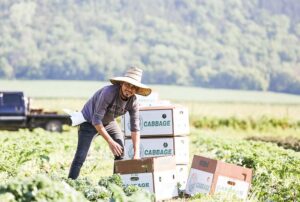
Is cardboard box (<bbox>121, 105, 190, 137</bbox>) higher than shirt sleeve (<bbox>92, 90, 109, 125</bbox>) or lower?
lower

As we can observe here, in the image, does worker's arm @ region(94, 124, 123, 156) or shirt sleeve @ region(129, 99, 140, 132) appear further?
shirt sleeve @ region(129, 99, 140, 132)

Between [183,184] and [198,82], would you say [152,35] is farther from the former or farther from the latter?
[183,184]

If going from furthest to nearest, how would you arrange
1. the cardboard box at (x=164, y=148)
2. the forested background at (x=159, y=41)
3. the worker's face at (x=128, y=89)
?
the forested background at (x=159, y=41)
the cardboard box at (x=164, y=148)
the worker's face at (x=128, y=89)

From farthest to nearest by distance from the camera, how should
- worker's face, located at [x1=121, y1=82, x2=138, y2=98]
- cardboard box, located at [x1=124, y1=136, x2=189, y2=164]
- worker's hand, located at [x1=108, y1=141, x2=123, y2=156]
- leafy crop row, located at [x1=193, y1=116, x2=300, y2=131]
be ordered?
leafy crop row, located at [x1=193, y1=116, x2=300, y2=131] < cardboard box, located at [x1=124, y1=136, x2=189, y2=164] < worker's hand, located at [x1=108, y1=141, x2=123, y2=156] < worker's face, located at [x1=121, y1=82, x2=138, y2=98]

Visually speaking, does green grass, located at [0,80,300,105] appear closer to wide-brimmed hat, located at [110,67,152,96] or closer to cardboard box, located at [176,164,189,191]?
cardboard box, located at [176,164,189,191]

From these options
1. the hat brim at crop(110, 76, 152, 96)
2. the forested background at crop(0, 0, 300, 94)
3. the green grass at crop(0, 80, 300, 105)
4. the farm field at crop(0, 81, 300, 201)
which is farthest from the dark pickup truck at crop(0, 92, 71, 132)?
the forested background at crop(0, 0, 300, 94)

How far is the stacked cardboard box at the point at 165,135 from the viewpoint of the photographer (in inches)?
449

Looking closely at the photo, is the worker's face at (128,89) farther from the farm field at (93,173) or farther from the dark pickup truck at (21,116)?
the dark pickup truck at (21,116)

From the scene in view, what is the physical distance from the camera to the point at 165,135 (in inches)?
452

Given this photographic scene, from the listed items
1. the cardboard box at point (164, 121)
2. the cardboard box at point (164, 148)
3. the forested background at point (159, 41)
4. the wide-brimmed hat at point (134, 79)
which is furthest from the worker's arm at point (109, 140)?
the forested background at point (159, 41)

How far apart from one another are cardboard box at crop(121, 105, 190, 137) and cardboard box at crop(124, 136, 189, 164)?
0.30 feet

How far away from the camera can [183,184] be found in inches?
426

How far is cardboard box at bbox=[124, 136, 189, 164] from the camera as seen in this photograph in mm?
11383

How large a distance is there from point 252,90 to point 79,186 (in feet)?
377
